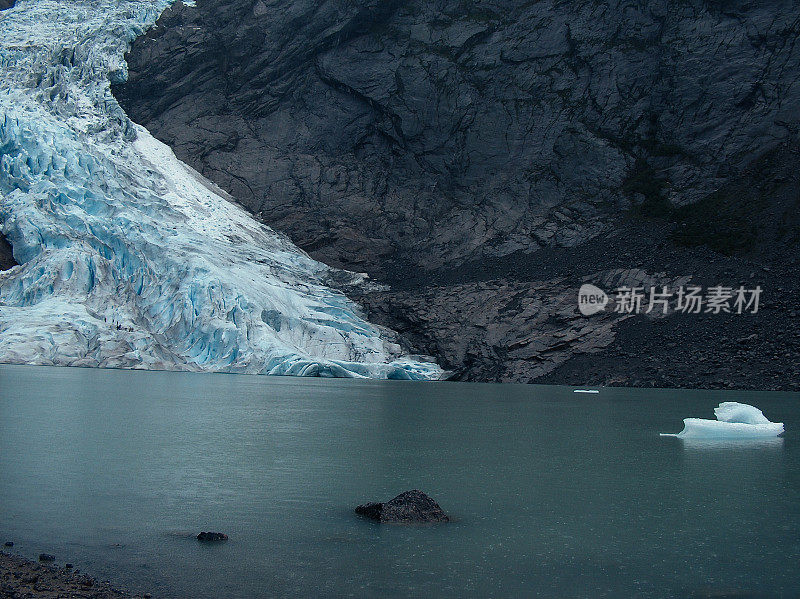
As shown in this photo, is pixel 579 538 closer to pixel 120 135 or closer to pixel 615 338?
pixel 615 338

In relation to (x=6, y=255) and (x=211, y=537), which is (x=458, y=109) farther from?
(x=211, y=537)

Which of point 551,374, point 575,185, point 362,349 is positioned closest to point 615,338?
point 551,374

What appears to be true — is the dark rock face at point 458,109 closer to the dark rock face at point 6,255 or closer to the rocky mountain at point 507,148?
the rocky mountain at point 507,148

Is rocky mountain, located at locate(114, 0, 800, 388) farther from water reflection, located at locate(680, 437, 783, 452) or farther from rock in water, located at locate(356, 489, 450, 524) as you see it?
rock in water, located at locate(356, 489, 450, 524)

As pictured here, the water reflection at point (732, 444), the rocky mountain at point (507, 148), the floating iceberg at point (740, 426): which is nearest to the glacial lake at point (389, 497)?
the water reflection at point (732, 444)

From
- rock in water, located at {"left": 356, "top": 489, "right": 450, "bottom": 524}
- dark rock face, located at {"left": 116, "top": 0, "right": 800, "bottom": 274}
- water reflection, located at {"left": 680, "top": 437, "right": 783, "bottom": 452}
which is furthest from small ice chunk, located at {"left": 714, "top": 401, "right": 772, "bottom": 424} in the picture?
dark rock face, located at {"left": 116, "top": 0, "right": 800, "bottom": 274}

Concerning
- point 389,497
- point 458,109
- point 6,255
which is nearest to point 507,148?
point 458,109
